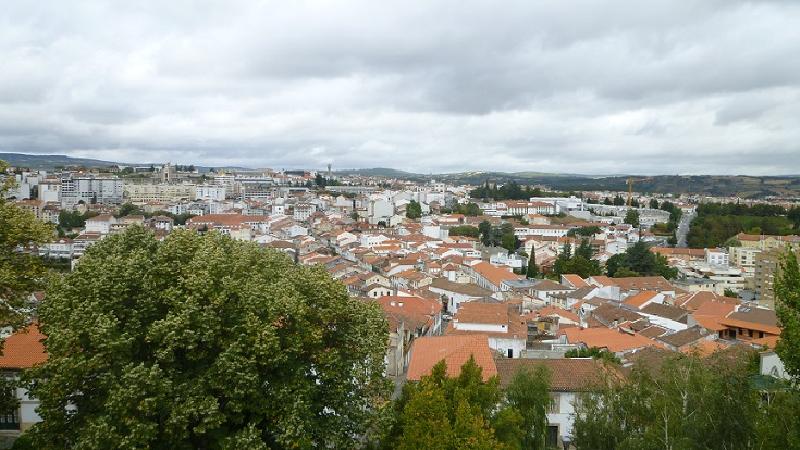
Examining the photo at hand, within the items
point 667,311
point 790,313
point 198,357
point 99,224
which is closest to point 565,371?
point 790,313

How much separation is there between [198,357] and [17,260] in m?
4.60

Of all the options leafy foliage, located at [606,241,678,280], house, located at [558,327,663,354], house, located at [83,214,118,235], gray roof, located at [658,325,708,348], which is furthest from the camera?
house, located at [83,214,118,235]

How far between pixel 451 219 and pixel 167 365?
77061 mm

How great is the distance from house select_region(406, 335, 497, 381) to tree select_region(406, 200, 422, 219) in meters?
74.2

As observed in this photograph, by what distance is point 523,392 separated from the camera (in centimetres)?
1245

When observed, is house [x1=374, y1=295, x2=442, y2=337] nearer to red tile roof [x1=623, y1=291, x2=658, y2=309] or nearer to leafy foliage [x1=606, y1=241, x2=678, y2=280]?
red tile roof [x1=623, y1=291, x2=658, y2=309]

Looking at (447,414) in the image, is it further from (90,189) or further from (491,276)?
(90,189)

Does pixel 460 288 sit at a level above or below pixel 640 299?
below

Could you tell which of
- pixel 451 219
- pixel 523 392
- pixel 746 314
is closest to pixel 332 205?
pixel 451 219

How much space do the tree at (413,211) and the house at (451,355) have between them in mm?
74213

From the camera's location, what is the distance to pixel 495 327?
2581 cm

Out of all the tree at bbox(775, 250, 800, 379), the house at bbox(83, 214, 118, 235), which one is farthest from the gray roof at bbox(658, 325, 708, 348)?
the house at bbox(83, 214, 118, 235)

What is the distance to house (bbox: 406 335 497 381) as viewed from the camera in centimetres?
1702

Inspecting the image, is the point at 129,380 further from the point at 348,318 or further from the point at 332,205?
the point at 332,205
